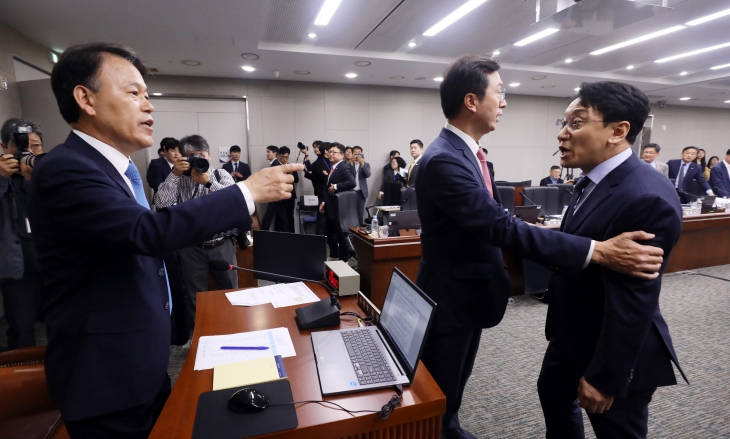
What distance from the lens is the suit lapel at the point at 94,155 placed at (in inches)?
36.2

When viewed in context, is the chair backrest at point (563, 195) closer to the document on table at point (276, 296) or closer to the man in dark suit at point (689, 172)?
the man in dark suit at point (689, 172)

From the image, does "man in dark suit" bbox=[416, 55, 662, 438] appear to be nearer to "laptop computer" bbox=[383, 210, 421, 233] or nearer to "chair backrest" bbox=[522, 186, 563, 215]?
"laptop computer" bbox=[383, 210, 421, 233]

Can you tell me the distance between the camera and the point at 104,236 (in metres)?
0.81

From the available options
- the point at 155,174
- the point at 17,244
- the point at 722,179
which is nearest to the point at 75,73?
the point at 17,244

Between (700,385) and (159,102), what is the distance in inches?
306

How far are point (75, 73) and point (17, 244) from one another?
200 cm

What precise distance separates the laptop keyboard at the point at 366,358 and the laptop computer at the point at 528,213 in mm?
3138

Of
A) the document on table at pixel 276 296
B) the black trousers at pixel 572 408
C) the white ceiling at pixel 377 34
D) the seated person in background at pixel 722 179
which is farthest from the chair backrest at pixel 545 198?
the document on table at pixel 276 296

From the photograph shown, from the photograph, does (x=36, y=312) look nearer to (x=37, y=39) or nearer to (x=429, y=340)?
(x=429, y=340)

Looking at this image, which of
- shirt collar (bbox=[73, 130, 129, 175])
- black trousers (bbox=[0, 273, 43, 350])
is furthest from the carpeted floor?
shirt collar (bbox=[73, 130, 129, 175])

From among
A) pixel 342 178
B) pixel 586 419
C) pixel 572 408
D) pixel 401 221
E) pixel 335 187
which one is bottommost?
pixel 586 419

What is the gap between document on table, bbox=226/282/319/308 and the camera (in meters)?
1.68

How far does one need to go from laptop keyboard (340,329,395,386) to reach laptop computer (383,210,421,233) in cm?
196

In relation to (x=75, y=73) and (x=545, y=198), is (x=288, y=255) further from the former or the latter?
(x=545, y=198)
